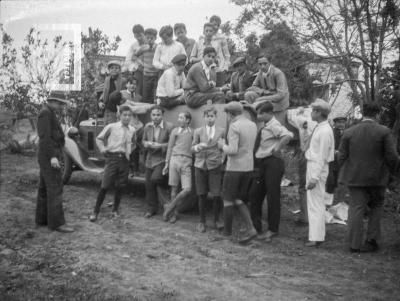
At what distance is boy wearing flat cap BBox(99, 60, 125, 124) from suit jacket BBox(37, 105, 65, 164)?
8.37ft

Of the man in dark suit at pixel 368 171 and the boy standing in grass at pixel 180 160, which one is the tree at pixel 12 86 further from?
the man in dark suit at pixel 368 171

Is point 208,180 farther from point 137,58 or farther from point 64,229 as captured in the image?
point 137,58

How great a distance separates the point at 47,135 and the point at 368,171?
159 inches

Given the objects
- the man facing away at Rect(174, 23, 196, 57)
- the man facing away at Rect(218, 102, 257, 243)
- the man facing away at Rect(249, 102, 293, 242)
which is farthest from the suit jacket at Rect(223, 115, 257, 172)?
the man facing away at Rect(174, 23, 196, 57)

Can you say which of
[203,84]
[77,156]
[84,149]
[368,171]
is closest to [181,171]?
[203,84]

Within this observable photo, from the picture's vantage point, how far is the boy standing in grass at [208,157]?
283 inches

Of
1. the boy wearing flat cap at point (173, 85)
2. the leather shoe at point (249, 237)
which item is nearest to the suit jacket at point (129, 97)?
the boy wearing flat cap at point (173, 85)

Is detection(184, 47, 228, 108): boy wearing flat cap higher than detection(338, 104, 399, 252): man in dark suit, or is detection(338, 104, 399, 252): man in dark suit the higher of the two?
detection(184, 47, 228, 108): boy wearing flat cap

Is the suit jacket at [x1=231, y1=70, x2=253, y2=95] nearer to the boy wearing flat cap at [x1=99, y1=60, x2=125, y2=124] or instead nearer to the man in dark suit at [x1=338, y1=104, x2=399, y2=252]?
the man in dark suit at [x1=338, y1=104, x2=399, y2=252]

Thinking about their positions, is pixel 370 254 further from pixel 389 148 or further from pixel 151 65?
pixel 151 65

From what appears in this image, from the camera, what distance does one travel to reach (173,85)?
848cm

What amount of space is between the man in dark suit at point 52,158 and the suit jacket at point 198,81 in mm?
1990

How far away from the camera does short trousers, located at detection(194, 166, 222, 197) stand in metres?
7.21

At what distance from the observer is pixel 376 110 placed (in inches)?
255
